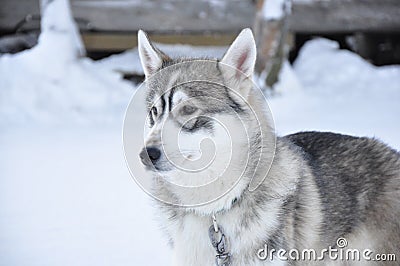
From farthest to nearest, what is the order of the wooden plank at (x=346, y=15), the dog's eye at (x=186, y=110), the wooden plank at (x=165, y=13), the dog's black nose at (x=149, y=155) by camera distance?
the wooden plank at (x=346, y=15) → the wooden plank at (x=165, y=13) → the dog's eye at (x=186, y=110) → the dog's black nose at (x=149, y=155)

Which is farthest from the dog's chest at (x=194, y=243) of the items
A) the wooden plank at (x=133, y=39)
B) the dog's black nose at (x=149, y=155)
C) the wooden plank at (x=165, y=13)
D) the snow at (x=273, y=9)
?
the wooden plank at (x=133, y=39)

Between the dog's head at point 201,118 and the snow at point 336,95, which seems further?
the snow at point 336,95

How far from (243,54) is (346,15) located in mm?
6023

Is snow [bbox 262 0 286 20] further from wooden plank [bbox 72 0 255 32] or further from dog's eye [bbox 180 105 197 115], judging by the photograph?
dog's eye [bbox 180 105 197 115]

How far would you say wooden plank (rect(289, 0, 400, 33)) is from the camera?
8.49 m

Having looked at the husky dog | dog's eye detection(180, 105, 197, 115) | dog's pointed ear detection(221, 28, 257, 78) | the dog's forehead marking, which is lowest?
the husky dog

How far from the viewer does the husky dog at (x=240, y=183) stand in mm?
2744

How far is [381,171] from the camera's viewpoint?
3.17 meters

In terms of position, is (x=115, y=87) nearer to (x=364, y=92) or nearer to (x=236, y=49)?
(x=364, y=92)

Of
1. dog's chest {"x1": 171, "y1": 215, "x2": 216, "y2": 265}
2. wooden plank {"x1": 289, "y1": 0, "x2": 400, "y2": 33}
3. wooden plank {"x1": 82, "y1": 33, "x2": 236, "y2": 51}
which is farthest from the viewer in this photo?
wooden plank {"x1": 82, "y1": 33, "x2": 236, "y2": 51}

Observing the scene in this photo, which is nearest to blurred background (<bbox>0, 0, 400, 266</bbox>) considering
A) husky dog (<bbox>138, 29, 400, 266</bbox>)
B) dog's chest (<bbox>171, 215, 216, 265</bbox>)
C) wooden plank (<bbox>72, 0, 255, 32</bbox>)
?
wooden plank (<bbox>72, 0, 255, 32</bbox>)

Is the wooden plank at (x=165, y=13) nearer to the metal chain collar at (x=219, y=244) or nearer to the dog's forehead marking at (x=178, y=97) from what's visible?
the dog's forehead marking at (x=178, y=97)

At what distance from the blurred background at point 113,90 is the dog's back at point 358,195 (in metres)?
1.12

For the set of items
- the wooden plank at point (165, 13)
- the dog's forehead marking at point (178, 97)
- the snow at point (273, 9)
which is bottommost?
the wooden plank at point (165, 13)
